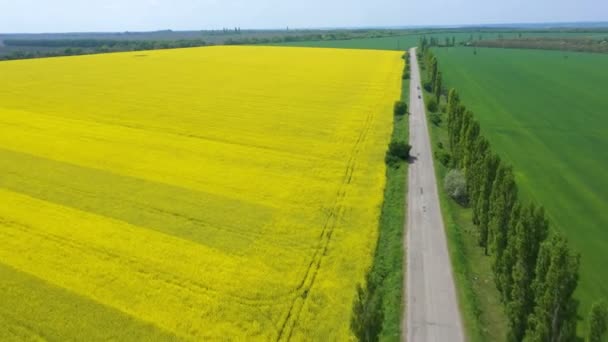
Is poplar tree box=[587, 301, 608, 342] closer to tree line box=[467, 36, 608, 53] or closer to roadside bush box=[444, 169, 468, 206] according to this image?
roadside bush box=[444, 169, 468, 206]

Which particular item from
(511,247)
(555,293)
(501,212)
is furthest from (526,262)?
(501,212)

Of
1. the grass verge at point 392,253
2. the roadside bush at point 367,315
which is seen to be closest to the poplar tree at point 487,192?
the grass verge at point 392,253

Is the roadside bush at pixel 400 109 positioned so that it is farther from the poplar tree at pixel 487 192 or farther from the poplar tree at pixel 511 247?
the poplar tree at pixel 511 247

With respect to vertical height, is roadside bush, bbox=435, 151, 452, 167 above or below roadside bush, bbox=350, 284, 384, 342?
above

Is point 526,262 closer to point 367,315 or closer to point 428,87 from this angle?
point 367,315

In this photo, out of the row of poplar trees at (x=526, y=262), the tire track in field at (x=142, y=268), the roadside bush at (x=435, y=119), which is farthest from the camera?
the roadside bush at (x=435, y=119)

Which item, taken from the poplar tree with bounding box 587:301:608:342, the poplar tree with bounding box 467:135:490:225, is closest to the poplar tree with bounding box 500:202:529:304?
the poplar tree with bounding box 587:301:608:342
